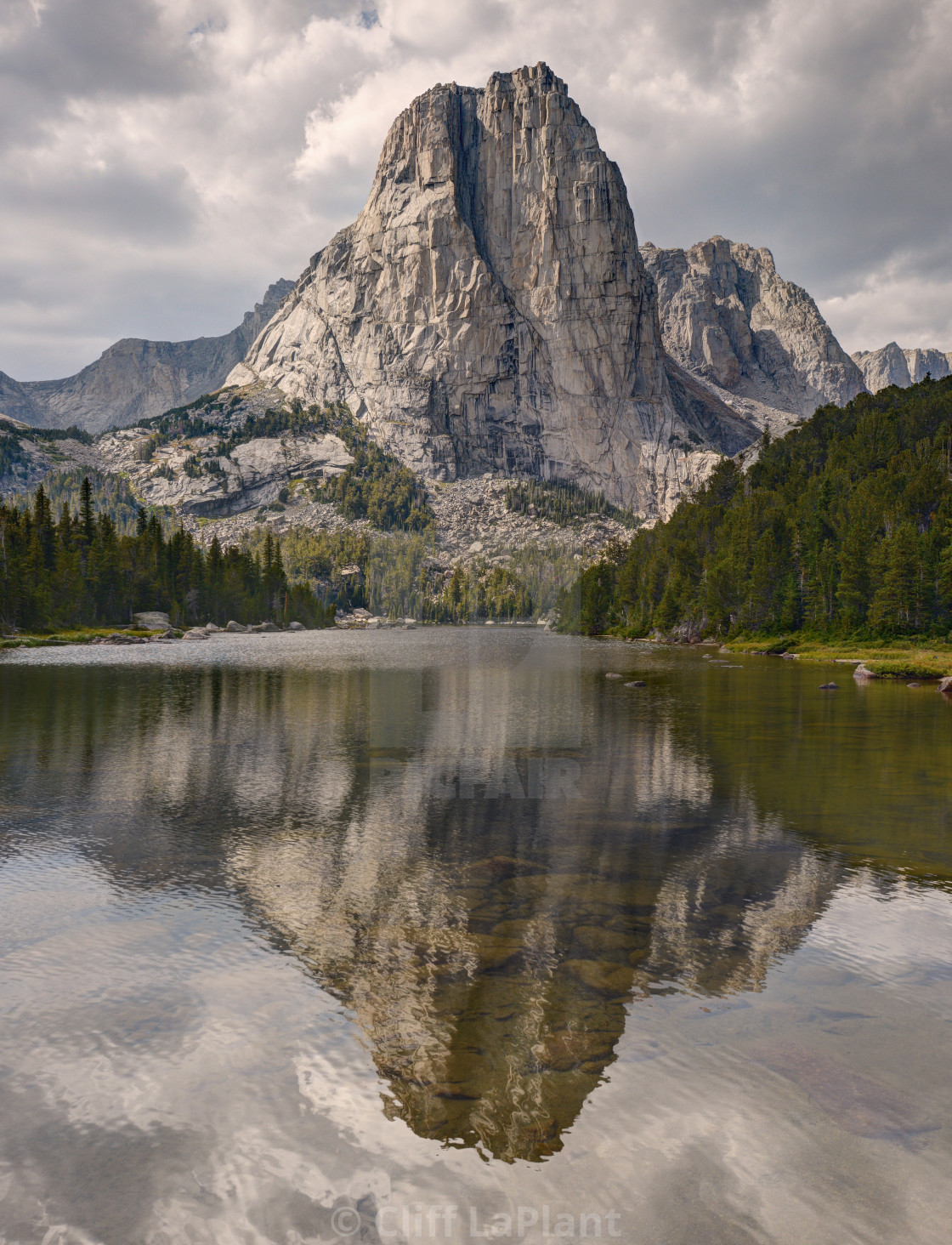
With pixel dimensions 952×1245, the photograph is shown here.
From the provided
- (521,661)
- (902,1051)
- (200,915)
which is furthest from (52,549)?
(902,1051)

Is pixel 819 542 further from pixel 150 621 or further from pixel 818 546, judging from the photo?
pixel 150 621

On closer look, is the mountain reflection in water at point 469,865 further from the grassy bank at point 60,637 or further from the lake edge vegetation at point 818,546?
the grassy bank at point 60,637

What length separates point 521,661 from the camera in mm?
87250

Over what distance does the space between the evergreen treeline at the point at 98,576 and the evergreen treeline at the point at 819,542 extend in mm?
90943

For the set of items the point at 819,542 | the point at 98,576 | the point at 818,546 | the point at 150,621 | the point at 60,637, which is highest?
the point at 819,542

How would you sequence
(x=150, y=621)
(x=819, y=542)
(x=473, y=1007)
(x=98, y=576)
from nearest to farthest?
(x=473, y=1007)
(x=819, y=542)
(x=98, y=576)
(x=150, y=621)

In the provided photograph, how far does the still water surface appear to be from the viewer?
6598 mm

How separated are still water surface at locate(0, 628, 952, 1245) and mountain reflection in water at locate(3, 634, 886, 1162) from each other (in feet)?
0.26

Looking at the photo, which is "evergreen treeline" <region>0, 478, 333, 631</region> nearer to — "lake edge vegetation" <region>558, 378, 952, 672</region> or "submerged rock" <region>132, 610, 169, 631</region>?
"submerged rock" <region>132, 610, 169, 631</region>

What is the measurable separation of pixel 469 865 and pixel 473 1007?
250 inches

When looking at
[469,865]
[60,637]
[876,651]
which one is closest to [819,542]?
[876,651]

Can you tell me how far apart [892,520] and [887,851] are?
9515cm

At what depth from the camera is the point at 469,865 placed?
1608cm

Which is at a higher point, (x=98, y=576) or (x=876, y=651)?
(x=98, y=576)
